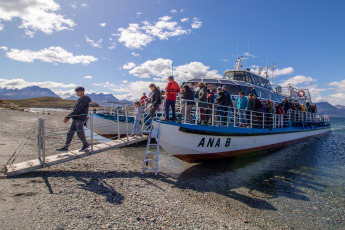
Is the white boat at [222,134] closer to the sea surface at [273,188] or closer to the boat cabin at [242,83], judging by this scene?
the boat cabin at [242,83]

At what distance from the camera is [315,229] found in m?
4.46

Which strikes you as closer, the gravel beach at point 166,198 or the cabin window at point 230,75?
the gravel beach at point 166,198

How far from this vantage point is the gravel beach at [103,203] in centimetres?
368

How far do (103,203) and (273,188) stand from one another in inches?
207

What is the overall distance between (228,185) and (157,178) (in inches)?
90.2

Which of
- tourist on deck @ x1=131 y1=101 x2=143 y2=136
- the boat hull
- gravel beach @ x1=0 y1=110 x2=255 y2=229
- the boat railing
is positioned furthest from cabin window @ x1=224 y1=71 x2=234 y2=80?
gravel beach @ x1=0 y1=110 x2=255 y2=229

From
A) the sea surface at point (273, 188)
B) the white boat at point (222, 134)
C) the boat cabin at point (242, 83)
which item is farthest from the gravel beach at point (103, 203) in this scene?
the boat cabin at point (242, 83)

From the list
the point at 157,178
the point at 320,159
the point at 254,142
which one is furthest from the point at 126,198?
the point at 320,159

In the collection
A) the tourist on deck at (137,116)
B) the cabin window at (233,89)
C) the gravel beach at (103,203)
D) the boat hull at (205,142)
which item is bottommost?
the gravel beach at (103,203)

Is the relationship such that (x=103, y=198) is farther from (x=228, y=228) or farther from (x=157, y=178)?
(x=228, y=228)

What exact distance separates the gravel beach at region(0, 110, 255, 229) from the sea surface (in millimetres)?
562

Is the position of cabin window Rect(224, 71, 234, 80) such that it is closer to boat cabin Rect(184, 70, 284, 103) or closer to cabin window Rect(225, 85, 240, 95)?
boat cabin Rect(184, 70, 284, 103)

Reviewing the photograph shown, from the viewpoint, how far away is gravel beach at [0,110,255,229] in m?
3.68

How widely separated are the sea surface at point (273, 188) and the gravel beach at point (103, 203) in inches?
22.1
